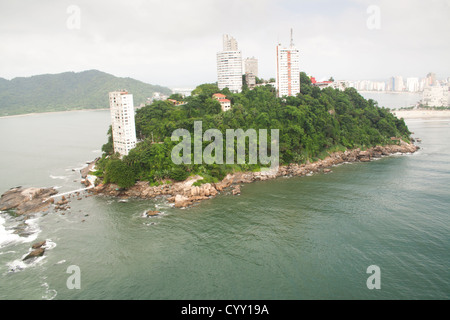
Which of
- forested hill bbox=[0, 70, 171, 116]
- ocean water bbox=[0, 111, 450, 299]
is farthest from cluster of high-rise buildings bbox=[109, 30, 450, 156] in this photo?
forested hill bbox=[0, 70, 171, 116]

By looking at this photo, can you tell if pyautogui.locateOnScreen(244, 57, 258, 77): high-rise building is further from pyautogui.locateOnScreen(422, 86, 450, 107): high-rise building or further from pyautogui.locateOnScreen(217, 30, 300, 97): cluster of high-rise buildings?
pyautogui.locateOnScreen(422, 86, 450, 107): high-rise building

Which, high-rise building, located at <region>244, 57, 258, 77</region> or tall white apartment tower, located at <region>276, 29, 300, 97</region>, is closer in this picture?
tall white apartment tower, located at <region>276, 29, 300, 97</region>

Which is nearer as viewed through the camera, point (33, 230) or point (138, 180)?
point (33, 230)

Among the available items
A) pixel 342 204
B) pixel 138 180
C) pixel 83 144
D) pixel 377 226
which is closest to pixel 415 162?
pixel 342 204

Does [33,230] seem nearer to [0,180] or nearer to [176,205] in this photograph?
[176,205]

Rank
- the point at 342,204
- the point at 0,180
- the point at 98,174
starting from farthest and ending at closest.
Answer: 1. the point at 0,180
2. the point at 98,174
3. the point at 342,204

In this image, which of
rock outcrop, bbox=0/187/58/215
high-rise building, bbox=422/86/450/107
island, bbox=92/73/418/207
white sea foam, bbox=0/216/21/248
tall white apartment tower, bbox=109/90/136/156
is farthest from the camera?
high-rise building, bbox=422/86/450/107
